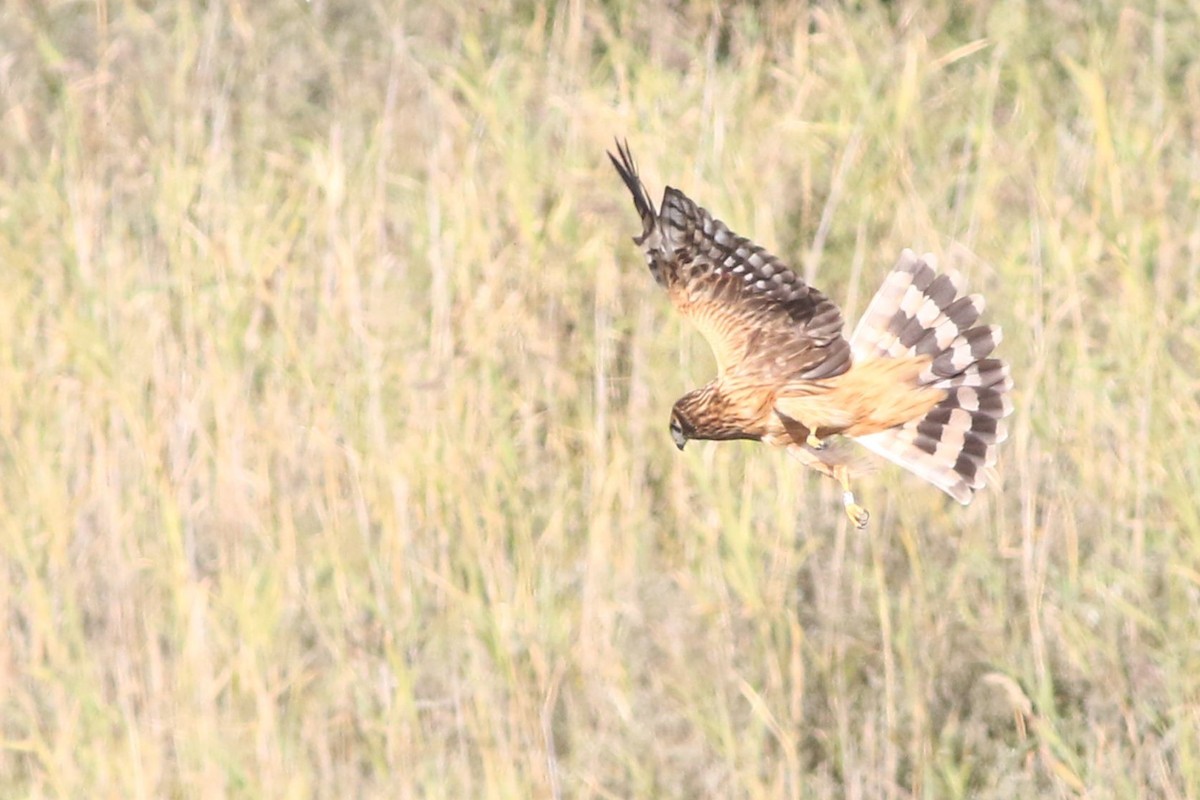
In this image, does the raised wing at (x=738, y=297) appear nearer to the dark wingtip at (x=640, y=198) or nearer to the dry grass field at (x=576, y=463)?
the dark wingtip at (x=640, y=198)

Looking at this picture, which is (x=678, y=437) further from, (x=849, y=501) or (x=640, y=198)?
(x=640, y=198)

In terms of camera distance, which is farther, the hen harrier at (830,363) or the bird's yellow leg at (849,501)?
the hen harrier at (830,363)

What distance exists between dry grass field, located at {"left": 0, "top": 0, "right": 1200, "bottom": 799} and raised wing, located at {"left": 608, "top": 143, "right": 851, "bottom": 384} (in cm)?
22

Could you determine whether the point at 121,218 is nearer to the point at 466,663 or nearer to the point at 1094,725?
the point at 466,663

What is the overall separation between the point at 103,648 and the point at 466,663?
0.74 meters

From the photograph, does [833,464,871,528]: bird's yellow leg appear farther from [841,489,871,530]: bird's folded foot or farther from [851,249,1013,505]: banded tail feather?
[851,249,1013,505]: banded tail feather

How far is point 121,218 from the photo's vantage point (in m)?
4.34

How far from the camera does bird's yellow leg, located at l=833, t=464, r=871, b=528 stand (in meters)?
2.91

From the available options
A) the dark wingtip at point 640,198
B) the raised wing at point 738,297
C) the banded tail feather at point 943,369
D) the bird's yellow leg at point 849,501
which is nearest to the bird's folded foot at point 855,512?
the bird's yellow leg at point 849,501

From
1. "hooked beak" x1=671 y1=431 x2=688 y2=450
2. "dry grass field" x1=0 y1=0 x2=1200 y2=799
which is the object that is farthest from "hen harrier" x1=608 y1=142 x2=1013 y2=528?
"dry grass field" x1=0 y1=0 x2=1200 y2=799

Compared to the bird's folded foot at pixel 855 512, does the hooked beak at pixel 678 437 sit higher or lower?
higher

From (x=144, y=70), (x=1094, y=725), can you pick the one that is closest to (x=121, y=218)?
(x=144, y=70)

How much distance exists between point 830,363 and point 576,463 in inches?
28.5

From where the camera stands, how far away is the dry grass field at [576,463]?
316 centimetres
